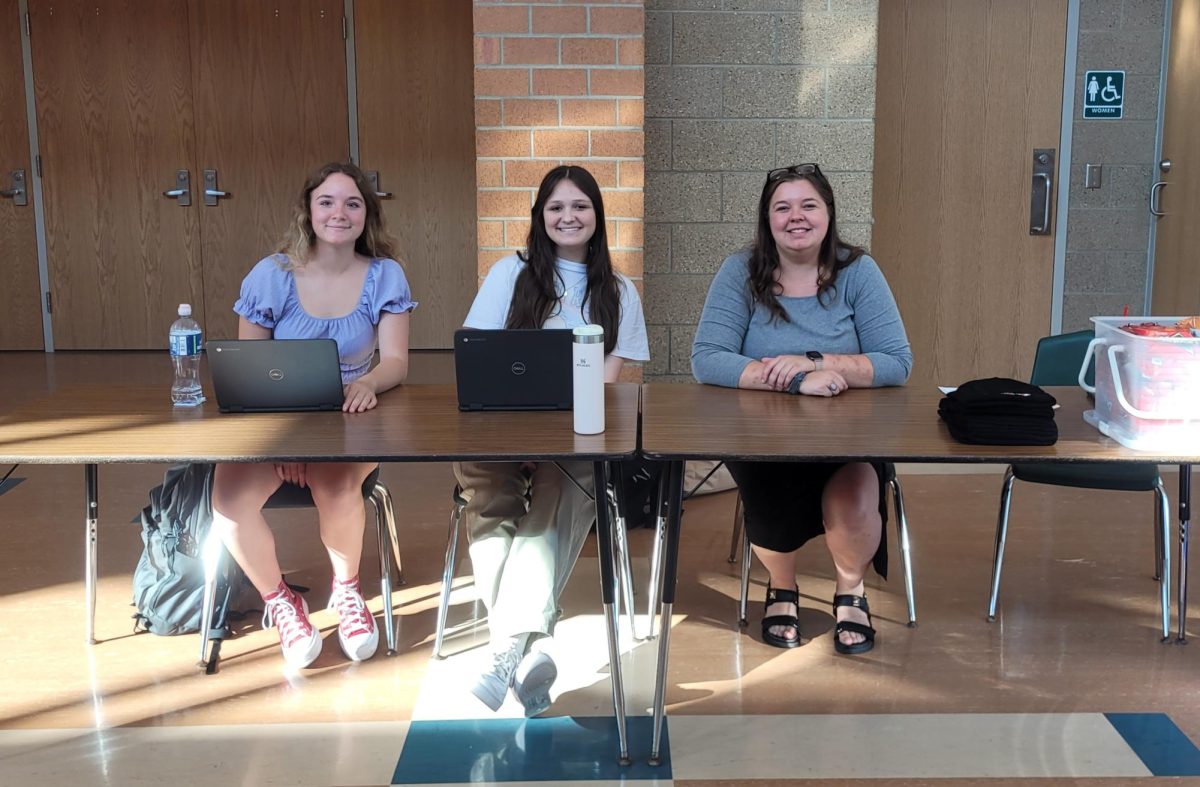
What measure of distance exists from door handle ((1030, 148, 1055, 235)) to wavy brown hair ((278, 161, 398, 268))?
129 inches

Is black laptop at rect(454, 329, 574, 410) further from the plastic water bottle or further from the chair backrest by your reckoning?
the chair backrest

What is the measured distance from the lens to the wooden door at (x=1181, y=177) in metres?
4.86

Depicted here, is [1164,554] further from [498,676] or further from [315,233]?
[315,233]

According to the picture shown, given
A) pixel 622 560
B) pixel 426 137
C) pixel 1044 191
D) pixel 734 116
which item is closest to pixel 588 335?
pixel 622 560

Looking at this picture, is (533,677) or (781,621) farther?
(781,621)

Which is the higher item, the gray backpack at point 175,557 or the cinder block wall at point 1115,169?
the cinder block wall at point 1115,169

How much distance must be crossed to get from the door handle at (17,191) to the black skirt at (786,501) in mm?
5695

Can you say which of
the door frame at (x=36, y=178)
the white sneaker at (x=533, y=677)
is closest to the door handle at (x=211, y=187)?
the door frame at (x=36, y=178)

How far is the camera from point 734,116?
429cm

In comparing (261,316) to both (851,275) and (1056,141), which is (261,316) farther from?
(1056,141)

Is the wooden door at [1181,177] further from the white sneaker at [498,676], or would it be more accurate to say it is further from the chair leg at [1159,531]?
the white sneaker at [498,676]

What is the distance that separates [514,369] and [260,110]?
16.6ft

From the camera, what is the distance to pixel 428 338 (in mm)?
7133

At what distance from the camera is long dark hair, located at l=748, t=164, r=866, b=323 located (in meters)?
2.78
